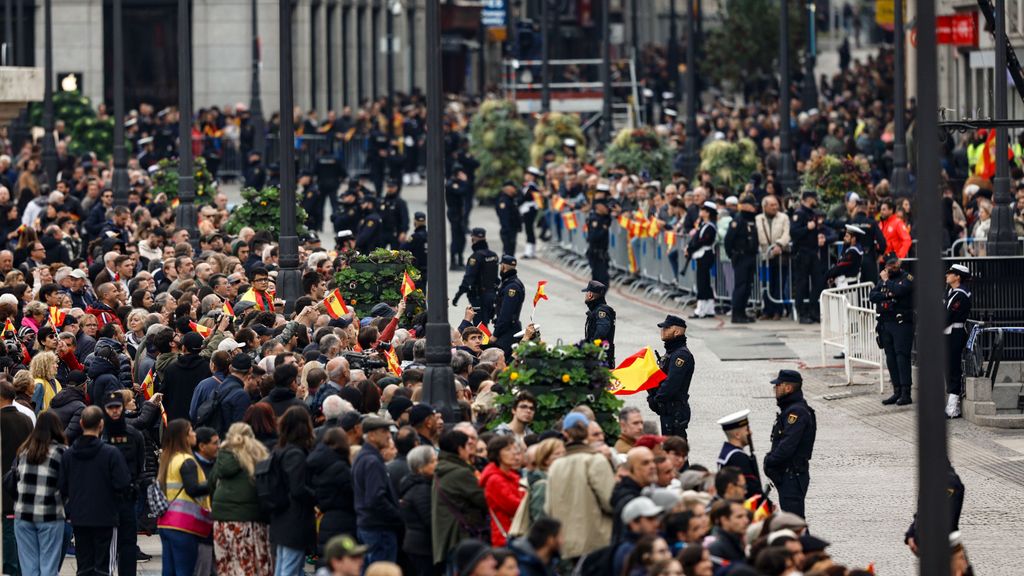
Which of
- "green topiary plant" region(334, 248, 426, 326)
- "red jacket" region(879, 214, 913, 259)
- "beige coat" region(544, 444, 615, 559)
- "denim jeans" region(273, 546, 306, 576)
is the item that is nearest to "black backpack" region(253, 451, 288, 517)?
"denim jeans" region(273, 546, 306, 576)

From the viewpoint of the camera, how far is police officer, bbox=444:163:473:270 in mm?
36344

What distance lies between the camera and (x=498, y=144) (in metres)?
44.3

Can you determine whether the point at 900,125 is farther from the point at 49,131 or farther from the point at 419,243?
the point at 49,131

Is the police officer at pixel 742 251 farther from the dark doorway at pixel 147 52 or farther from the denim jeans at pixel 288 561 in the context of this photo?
the dark doorway at pixel 147 52

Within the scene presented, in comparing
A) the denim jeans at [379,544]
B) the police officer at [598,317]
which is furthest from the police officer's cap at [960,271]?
the denim jeans at [379,544]

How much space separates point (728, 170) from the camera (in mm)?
36406

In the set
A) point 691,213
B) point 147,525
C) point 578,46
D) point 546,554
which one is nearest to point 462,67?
point 578,46

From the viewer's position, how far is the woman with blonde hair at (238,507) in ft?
47.1

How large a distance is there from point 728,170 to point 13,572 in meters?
22.0

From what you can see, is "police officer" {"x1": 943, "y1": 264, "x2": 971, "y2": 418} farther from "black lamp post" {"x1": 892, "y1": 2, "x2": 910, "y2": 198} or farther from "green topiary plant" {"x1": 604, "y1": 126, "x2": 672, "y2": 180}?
"green topiary plant" {"x1": 604, "y1": 126, "x2": 672, "y2": 180}

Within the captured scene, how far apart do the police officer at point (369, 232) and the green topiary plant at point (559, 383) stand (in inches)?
614

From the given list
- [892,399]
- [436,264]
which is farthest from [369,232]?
[436,264]

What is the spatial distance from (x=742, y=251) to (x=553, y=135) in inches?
620

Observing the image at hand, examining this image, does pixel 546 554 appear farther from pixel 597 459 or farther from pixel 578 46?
pixel 578 46
